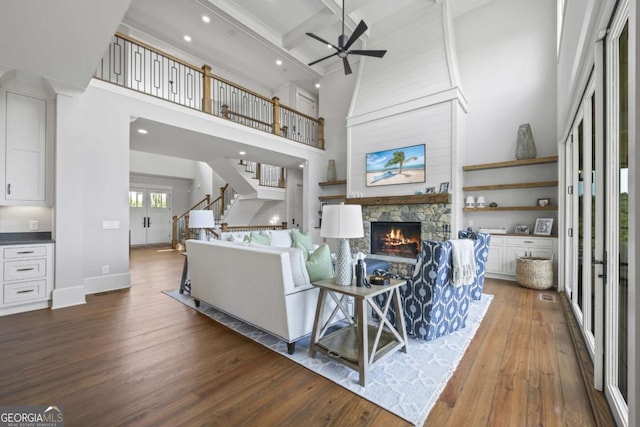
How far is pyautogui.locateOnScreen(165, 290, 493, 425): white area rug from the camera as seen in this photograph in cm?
173

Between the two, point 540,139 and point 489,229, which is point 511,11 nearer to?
point 540,139

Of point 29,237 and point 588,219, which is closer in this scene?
point 588,219

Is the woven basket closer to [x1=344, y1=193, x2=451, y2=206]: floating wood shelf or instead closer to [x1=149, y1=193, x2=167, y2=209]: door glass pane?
[x1=344, y1=193, x2=451, y2=206]: floating wood shelf

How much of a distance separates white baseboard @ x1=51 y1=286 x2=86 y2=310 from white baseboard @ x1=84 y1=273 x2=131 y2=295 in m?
0.38

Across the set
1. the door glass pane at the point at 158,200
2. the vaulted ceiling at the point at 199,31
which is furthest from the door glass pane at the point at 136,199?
the vaulted ceiling at the point at 199,31

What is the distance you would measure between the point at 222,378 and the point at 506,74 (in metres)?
6.73

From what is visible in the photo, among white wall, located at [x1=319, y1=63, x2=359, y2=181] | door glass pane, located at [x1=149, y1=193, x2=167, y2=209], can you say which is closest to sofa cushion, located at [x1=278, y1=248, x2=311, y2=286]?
white wall, located at [x1=319, y1=63, x2=359, y2=181]

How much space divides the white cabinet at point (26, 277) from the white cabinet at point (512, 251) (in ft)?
22.6

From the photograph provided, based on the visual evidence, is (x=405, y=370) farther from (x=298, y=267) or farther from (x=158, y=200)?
(x=158, y=200)

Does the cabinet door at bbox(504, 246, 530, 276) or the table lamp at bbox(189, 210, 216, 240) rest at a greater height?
the table lamp at bbox(189, 210, 216, 240)

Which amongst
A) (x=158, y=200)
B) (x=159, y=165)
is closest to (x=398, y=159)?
(x=159, y=165)

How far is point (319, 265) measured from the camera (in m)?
2.58

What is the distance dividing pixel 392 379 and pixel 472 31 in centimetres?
681

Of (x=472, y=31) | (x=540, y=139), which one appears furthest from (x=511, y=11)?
(x=540, y=139)
